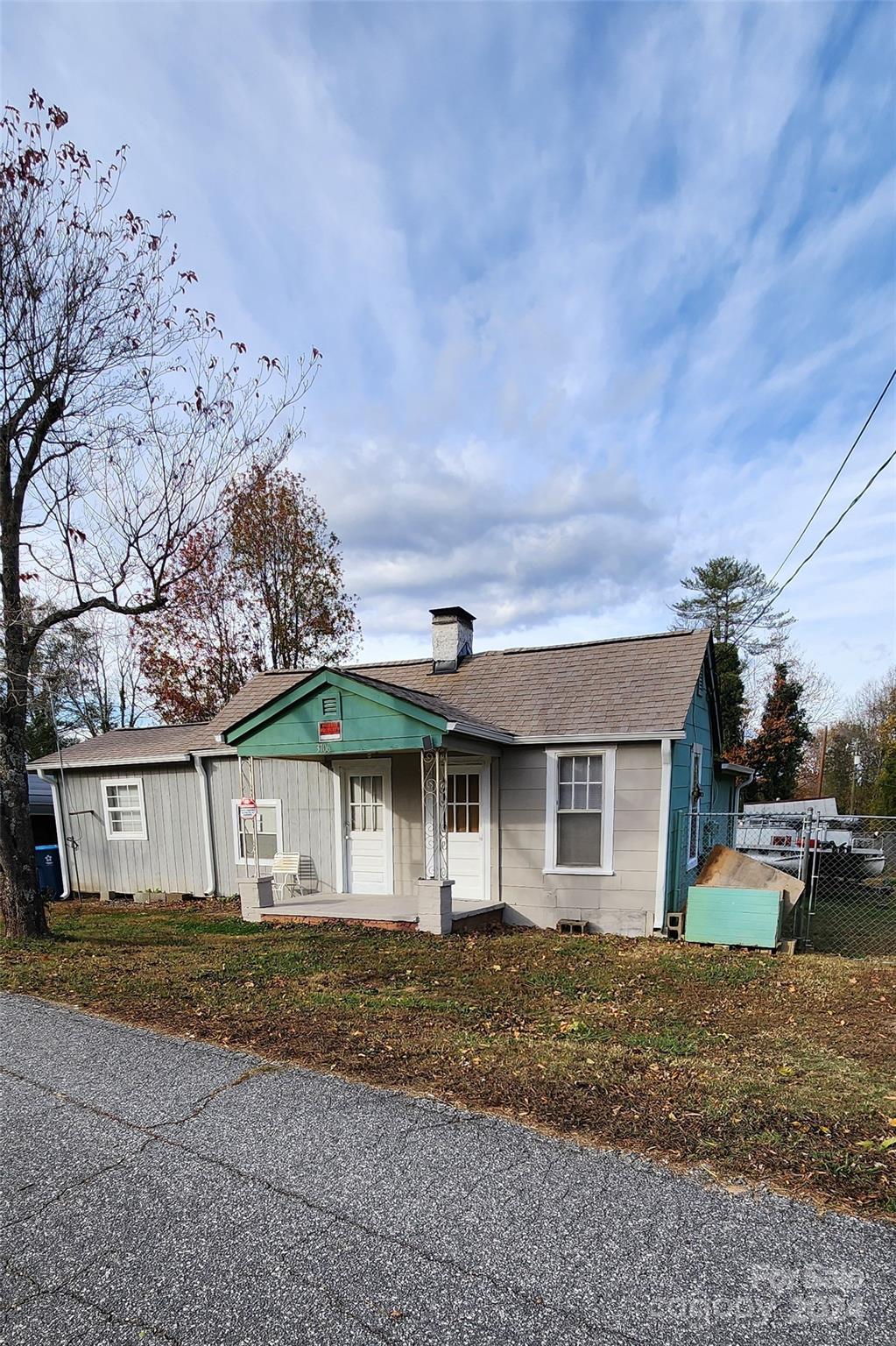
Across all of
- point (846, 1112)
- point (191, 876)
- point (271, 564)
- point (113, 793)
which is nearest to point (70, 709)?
point (271, 564)

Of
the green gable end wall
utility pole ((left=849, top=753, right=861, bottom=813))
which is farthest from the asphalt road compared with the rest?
utility pole ((left=849, top=753, right=861, bottom=813))

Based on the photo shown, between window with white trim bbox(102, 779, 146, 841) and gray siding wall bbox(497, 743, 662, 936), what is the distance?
25.7 feet

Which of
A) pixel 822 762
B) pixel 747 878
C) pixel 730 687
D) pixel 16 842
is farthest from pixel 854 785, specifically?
pixel 16 842

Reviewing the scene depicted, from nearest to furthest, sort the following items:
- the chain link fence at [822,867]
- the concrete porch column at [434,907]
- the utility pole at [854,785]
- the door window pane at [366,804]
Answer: the concrete porch column at [434,907] → the chain link fence at [822,867] → the door window pane at [366,804] → the utility pole at [854,785]

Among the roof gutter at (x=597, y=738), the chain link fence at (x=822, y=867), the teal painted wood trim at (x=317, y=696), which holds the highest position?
the teal painted wood trim at (x=317, y=696)

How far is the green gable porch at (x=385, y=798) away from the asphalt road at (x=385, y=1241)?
5.24 meters

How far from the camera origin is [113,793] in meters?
13.8

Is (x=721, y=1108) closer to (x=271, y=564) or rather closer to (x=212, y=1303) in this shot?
(x=212, y=1303)

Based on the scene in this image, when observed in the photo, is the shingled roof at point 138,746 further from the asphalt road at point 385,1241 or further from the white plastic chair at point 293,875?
the asphalt road at point 385,1241

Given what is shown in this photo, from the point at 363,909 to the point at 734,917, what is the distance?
5006 millimetres

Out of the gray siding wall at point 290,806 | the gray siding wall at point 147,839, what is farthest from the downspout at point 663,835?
the gray siding wall at point 147,839

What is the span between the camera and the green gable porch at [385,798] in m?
8.79

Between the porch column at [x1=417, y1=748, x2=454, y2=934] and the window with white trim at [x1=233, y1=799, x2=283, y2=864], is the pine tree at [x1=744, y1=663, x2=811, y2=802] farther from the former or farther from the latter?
the porch column at [x1=417, y1=748, x2=454, y2=934]

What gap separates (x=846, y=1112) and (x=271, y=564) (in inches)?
807
